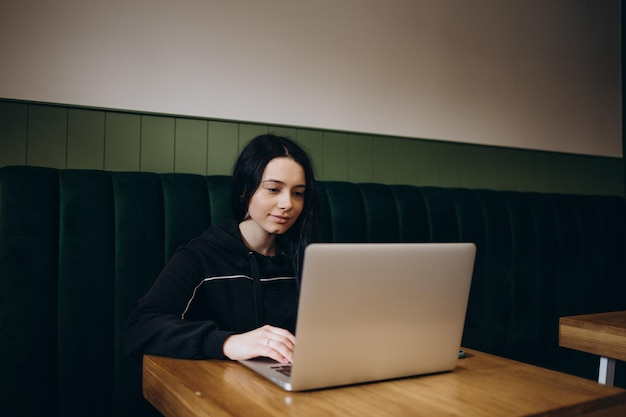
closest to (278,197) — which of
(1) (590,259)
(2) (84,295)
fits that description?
(2) (84,295)

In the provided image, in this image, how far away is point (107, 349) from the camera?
4.85 ft

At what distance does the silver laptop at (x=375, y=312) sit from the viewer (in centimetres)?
79

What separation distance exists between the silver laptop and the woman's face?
1.64 ft

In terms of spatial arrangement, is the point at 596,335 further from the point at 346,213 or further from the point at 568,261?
the point at 568,261

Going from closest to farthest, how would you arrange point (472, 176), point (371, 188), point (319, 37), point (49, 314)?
1. point (49, 314)
2. point (371, 188)
3. point (319, 37)
4. point (472, 176)

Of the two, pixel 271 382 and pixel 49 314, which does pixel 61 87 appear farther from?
pixel 271 382

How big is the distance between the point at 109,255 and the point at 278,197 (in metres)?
0.53

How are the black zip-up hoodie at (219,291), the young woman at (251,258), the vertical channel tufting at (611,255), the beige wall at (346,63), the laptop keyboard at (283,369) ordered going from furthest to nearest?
the vertical channel tufting at (611,255), the beige wall at (346,63), the young woman at (251,258), the black zip-up hoodie at (219,291), the laptop keyboard at (283,369)

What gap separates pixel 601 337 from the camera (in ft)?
4.37

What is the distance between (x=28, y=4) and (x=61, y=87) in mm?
263

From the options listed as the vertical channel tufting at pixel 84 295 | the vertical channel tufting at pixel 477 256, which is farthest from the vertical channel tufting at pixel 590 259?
the vertical channel tufting at pixel 84 295

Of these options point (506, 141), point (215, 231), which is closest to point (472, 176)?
point (506, 141)

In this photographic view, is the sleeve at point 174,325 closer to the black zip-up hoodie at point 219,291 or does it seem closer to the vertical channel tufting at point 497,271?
the black zip-up hoodie at point 219,291

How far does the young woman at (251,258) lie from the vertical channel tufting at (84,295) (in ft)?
0.94
